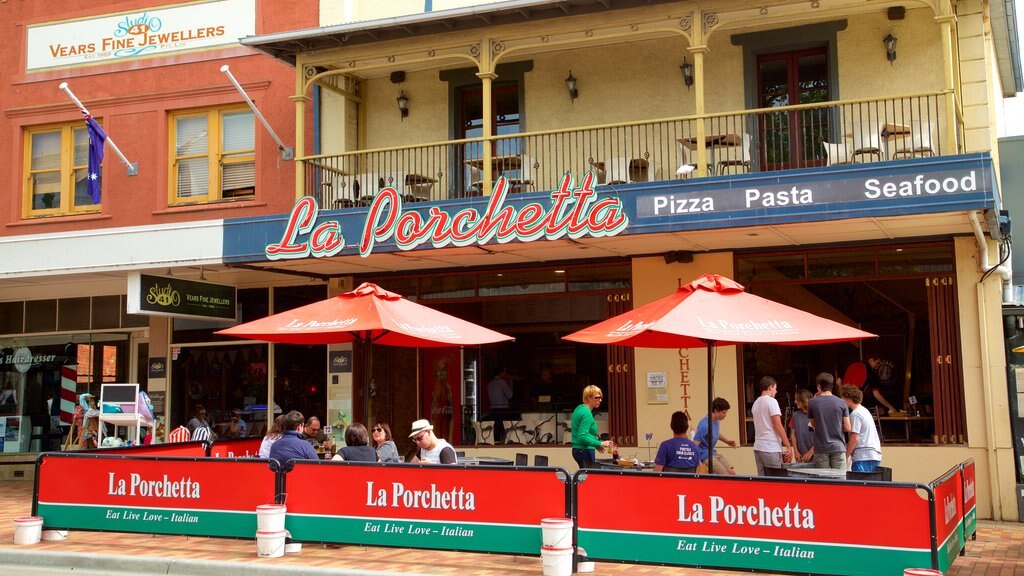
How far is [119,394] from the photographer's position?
1577cm

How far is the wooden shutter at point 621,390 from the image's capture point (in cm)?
1453

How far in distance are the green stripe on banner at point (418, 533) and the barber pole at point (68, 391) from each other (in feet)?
35.7

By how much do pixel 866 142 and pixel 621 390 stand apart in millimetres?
4719

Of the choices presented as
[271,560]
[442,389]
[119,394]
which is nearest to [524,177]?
[442,389]

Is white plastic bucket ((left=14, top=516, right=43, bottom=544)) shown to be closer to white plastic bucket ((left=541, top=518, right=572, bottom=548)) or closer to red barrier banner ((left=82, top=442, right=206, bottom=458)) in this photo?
red barrier banner ((left=82, top=442, right=206, bottom=458))

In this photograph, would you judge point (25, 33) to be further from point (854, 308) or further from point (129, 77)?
point (854, 308)

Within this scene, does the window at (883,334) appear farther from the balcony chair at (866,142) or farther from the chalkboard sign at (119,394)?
the chalkboard sign at (119,394)

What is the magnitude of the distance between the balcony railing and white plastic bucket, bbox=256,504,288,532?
18.9 ft

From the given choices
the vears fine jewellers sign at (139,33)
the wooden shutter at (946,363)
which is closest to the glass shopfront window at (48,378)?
the vears fine jewellers sign at (139,33)

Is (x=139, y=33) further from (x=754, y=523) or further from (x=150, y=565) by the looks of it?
(x=754, y=523)

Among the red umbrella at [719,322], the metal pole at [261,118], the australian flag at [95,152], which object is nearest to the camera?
the red umbrella at [719,322]

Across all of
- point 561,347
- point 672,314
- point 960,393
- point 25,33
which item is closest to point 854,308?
point 960,393

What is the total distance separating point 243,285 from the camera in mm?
17500

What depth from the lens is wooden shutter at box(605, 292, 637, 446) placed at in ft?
47.7
